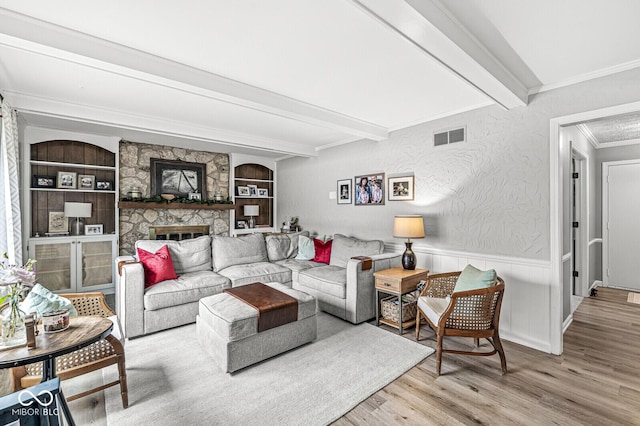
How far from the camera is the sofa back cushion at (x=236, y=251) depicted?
417 cm

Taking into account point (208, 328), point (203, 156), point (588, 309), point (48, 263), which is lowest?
point (588, 309)

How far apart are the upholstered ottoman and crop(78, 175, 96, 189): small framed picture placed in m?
3.33

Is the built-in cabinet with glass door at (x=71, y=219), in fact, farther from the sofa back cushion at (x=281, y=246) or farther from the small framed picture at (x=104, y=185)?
the sofa back cushion at (x=281, y=246)

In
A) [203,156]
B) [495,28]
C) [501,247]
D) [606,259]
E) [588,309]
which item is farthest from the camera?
[203,156]

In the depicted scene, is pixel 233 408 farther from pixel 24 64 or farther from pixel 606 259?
pixel 606 259

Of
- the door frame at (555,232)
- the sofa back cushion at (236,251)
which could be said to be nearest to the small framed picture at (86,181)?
the sofa back cushion at (236,251)

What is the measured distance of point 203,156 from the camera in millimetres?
5723

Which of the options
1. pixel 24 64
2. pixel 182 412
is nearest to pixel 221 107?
pixel 24 64

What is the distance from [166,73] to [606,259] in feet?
22.3

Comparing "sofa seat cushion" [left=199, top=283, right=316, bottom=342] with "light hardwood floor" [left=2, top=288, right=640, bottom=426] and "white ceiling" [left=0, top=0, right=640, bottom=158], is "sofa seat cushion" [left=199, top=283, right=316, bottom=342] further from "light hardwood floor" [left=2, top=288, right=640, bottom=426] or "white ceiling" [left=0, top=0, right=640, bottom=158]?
"white ceiling" [left=0, top=0, right=640, bottom=158]

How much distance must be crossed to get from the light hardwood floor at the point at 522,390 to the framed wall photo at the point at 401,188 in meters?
1.79

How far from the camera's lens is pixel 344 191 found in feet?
16.4

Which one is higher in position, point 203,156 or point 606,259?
point 203,156

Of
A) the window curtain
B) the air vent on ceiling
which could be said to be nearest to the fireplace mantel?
the window curtain
